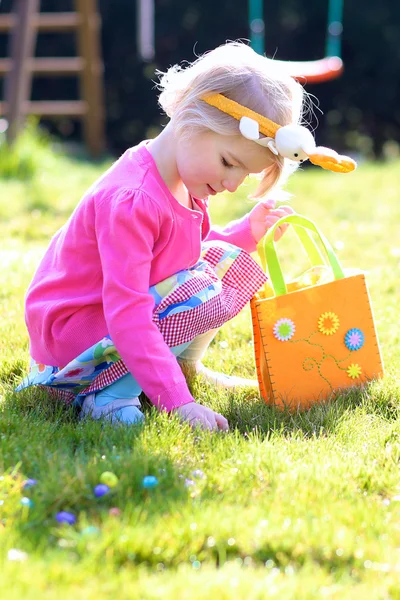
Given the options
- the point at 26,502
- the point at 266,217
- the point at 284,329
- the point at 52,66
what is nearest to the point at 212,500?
the point at 26,502

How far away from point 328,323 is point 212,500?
0.97 m

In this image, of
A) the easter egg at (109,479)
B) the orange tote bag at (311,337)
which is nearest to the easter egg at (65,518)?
the easter egg at (109,479)

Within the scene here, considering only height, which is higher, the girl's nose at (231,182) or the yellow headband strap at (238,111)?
the yellow headband strap at (238,111)

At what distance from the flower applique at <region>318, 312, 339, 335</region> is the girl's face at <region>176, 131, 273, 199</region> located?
1.85 feet

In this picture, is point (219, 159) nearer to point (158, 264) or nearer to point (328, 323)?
point (158, 264)

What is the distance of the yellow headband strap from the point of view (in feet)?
7.59

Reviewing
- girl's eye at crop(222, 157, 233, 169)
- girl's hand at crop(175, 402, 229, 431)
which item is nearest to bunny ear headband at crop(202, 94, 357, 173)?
girl's eye at crop(222, 157, 233, 169)

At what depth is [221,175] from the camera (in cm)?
238

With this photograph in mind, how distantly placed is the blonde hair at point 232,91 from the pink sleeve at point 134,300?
276 mm

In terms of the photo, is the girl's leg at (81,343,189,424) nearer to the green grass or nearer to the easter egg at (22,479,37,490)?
the green grass

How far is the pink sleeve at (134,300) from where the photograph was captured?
236 centimetres

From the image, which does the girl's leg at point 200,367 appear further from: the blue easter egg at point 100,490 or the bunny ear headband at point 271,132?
the blue easter egg at point 100,490

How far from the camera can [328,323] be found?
2.71 meters

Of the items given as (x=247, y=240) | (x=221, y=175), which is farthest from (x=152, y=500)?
(x=247, y=240)
